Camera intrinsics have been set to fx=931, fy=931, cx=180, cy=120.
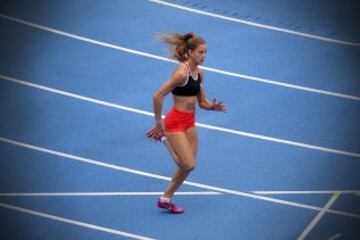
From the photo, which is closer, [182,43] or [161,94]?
[161,94]

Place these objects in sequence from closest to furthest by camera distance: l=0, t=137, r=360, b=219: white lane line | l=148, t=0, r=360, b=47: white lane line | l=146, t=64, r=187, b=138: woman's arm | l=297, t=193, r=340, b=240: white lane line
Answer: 1. l=146, t=64, r=187, b=138: woman's arm
2. l=297, t=193, r=340, b=240: white lane line
3. l=0, t=137, r=360, b=219: white lane line
4. l=148, t=0, r=360, b=47: white lane line

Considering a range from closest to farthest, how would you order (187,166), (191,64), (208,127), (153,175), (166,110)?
(191,64) → (187,166) → (153,175) → (208,127) → (166,110)

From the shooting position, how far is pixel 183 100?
33.2 ft

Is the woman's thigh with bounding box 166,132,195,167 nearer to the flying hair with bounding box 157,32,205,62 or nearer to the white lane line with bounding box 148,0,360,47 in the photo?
the flying hair with bounding box 157,32,205,62

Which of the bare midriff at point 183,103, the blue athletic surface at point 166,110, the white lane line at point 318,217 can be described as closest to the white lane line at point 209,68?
the blue athletic surface at point 166,110

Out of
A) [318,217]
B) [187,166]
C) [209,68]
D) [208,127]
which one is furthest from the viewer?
[209,68]

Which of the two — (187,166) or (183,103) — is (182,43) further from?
(187,166)

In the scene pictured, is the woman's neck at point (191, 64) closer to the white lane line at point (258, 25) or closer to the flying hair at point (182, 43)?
the flying hair at point (182, 43)

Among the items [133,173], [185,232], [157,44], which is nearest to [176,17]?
[157,44]

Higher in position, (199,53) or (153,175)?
(199,53)

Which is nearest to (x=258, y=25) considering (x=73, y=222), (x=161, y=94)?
(x=161, y=94)

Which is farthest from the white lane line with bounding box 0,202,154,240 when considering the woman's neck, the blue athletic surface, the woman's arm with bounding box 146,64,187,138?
the woman's neck

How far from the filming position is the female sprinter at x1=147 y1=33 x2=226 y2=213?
995 centimetres

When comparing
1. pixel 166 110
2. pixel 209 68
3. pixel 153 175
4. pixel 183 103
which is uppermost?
pixel 209 68
